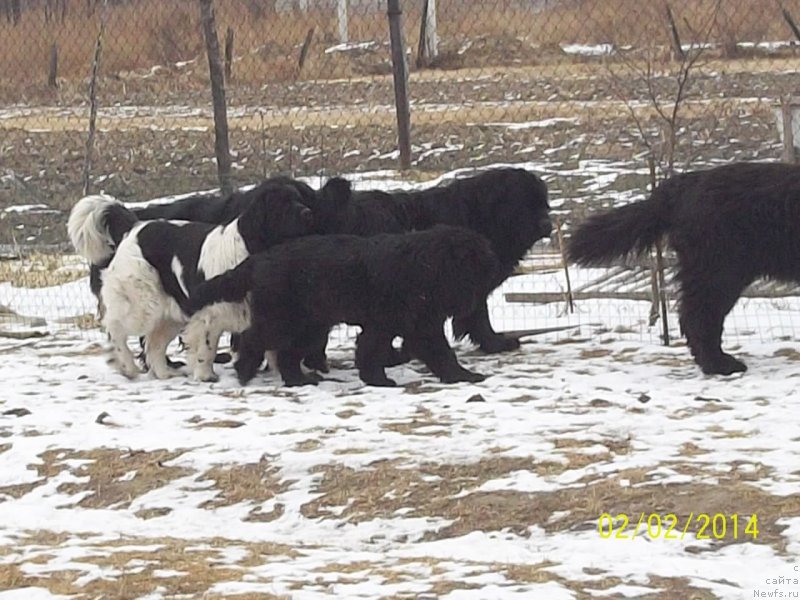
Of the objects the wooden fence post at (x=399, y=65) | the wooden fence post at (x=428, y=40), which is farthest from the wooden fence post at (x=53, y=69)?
the wooden fence post at (x=399, y=65)

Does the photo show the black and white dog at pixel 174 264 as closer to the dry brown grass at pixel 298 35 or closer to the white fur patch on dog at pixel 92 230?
the white fur patch on dog at pixel 92 230

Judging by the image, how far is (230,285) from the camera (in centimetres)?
831

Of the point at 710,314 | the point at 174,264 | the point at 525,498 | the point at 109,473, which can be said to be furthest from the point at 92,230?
the point at 525,498

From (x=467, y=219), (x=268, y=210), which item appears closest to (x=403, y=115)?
(x=467, y=219)

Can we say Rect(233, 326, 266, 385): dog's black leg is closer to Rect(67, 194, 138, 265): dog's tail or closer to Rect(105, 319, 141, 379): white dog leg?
Rect(105, 319, 141, 379): white dog leg

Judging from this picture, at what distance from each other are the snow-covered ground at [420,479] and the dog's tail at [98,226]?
0.78m

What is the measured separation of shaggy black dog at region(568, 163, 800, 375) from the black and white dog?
2178 mm

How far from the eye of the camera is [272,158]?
57.1 feet

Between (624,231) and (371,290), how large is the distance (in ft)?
5.04

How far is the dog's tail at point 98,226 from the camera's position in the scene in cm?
905

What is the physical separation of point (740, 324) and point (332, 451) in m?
3.80

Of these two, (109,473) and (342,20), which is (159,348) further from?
(342,20)

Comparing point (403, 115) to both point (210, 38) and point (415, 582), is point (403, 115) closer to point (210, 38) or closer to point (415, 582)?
point (210, 38)

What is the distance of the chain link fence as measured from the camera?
13914 mm
